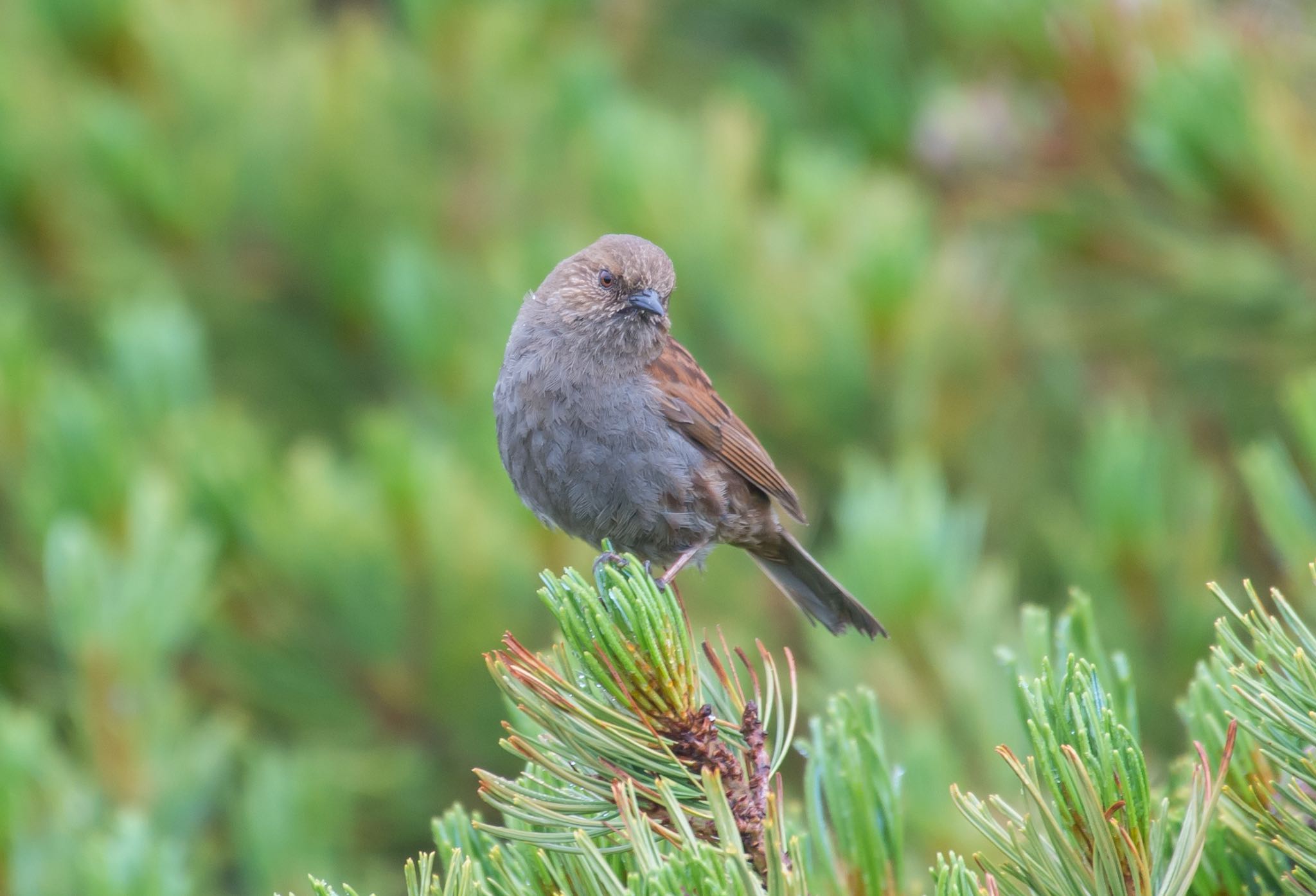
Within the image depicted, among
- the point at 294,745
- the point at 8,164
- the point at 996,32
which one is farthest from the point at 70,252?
the point at 996,32

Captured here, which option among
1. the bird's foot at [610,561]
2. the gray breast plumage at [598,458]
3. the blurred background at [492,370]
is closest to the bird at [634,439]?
the gray breast plumage at [598,458]

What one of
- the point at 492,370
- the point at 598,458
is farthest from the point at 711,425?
the point at 492,370

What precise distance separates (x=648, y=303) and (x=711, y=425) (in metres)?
0.32

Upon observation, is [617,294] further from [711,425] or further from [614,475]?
[614,475]

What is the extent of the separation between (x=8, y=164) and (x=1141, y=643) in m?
3.40

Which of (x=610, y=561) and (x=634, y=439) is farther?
(x=634, y=439)

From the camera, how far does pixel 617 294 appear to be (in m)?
3.04

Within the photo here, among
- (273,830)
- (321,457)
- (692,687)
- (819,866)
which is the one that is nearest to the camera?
(692,687)

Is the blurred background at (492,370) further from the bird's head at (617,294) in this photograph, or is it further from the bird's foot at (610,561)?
the bird's foot at (610,561)

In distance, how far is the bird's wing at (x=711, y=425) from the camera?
287 centimetres

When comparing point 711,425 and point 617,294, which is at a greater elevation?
point 617,294

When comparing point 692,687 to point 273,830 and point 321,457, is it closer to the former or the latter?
point 273,830

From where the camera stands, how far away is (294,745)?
134 inches

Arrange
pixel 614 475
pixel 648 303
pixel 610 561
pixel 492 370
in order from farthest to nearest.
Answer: pixel 492 370 < pixel 648 303 < pixel 614 475 < pixel 610 561
